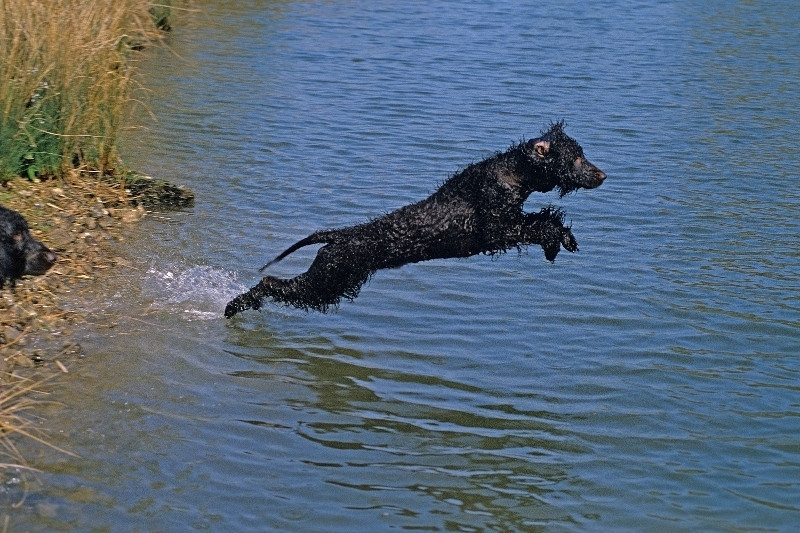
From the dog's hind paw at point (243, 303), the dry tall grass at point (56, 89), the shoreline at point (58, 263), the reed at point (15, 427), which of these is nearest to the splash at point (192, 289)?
the dog's hind paw at point (243, 303)

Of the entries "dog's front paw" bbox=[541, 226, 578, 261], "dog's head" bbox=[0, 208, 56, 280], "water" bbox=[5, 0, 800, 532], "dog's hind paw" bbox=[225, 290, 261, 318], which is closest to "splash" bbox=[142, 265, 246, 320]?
"water" bbox=[5, 0, 800, 532]

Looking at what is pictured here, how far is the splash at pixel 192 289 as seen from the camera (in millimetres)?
6609

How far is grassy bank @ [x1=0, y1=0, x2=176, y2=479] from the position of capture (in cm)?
712

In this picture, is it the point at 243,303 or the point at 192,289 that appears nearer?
the point at 243,303

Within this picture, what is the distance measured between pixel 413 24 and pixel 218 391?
40.5 ft

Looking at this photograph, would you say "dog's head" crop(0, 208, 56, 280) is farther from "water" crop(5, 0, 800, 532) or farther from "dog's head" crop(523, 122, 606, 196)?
"dog's head" crop(523, 122, 606, 196)

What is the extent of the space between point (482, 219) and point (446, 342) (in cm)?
86

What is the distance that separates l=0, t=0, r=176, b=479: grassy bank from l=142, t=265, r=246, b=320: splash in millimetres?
401

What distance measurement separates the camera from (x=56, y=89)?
25.3 feet

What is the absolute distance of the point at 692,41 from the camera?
599 inches

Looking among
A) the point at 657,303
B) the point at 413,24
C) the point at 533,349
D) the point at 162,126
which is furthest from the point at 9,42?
the point at 413,24

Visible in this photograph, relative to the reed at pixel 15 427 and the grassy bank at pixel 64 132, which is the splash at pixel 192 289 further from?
the reed at pixel 15 427

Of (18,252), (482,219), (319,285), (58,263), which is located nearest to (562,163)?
(482,219)

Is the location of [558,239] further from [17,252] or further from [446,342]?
[17,252]
